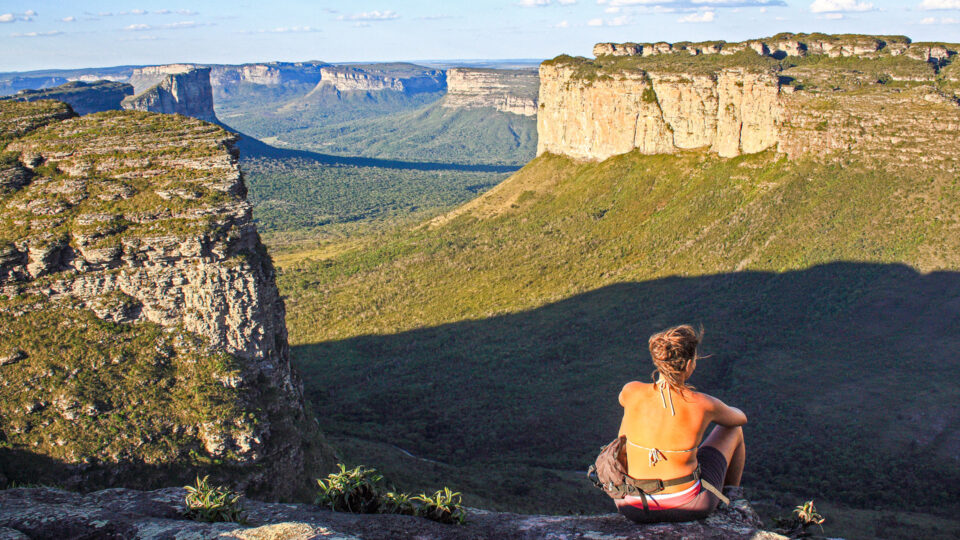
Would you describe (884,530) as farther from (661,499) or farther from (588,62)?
(588,62)

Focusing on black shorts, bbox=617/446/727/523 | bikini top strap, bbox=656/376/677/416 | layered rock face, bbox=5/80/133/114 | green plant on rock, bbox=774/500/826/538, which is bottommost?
green plant on rock, bbox=774/500/826/538

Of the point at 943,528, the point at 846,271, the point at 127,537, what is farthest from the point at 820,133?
the point at 127,537

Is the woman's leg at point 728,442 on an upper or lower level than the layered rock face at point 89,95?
lower

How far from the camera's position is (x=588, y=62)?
254 feet

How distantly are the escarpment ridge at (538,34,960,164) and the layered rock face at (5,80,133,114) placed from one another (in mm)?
76431

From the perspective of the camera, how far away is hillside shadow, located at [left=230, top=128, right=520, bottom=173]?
138m

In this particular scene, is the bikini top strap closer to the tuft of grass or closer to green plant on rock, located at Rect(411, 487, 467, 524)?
green plant on rock, located at Rect(411, 487, 467, 524)

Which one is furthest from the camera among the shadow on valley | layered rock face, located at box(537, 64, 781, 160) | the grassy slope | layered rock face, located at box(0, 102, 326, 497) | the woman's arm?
layered rock face, located at box(537, 64, 781, 160)

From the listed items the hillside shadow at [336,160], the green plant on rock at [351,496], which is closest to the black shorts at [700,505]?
the green plant on rock at [351,496]

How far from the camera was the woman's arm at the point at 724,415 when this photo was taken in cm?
855

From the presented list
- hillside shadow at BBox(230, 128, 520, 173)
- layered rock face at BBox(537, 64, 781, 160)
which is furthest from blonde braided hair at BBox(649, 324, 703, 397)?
hillside shadow at BBox(230, 128, 520, 173)

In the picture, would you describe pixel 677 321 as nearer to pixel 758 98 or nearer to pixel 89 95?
pixel 758 98

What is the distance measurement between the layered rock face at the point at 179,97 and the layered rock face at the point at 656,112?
78495 millimetres

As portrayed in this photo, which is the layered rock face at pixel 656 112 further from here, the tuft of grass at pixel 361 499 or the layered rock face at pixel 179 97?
the layered rock face at pixel 179 97
